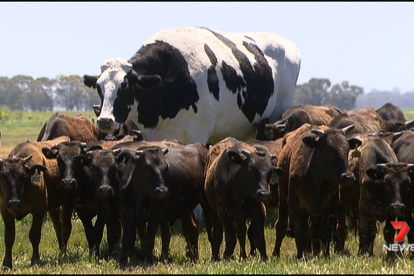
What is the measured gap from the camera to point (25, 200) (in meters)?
10.5

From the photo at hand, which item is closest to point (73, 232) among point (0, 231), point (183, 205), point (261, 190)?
point (0, 231)

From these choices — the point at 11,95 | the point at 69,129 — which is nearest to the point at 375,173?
the point at 69,129

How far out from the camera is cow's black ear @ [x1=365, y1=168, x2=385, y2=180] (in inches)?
376

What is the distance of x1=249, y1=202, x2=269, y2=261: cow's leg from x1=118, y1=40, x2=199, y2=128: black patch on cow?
432cm

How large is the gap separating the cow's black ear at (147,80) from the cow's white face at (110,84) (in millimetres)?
282

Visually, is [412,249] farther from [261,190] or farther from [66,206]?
[66,206]

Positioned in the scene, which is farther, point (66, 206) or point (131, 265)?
point (66, 206)

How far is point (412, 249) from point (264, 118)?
700 cm

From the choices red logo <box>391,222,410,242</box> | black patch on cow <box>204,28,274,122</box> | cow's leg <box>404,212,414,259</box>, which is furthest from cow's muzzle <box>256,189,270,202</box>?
black patch on cow <box>204,28,274,122</box>

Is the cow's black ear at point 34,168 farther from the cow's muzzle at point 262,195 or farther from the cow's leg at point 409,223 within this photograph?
the cow's leg at point 409,223

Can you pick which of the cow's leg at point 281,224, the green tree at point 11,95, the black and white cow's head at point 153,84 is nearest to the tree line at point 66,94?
the green tree at point 11,95

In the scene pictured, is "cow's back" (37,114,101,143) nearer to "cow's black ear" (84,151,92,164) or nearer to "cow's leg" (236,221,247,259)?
"cow's black ear" (84,151,92,164)

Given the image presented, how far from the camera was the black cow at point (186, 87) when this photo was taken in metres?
13.0

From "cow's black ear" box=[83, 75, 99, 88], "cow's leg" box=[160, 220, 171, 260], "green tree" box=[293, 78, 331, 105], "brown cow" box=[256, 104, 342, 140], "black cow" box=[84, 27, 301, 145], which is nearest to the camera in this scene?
"cow's leg" box=[160, 220, 171, 260]
